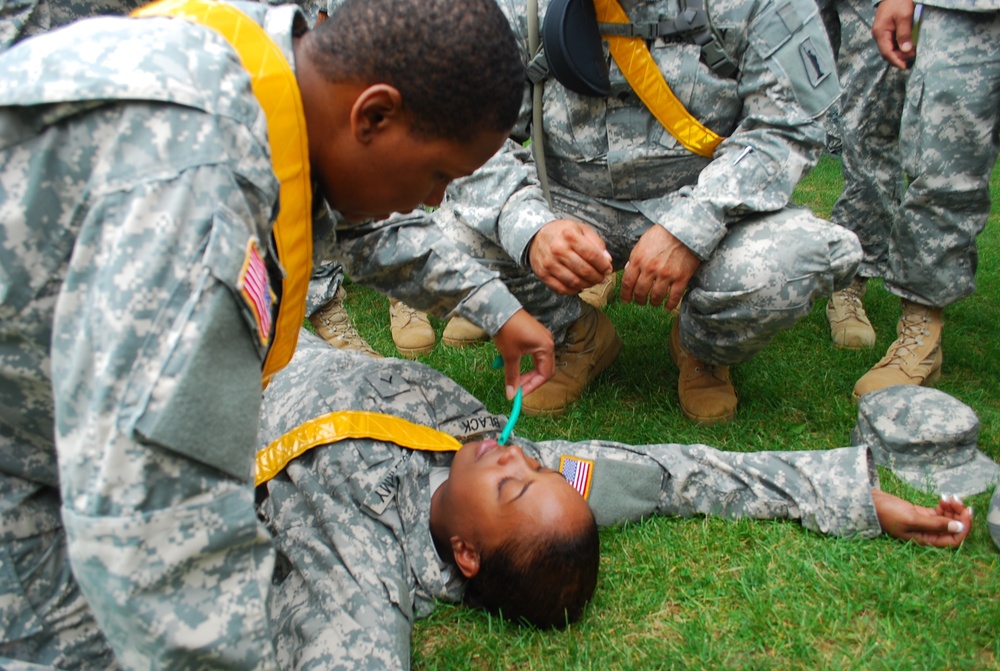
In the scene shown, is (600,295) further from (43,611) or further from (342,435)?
(43,611)

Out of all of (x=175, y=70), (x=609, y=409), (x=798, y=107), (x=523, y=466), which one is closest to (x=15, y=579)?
(x=175, y=70)

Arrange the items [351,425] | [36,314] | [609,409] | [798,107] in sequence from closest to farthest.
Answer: [36,314] < [351,425] < [798,107] < [609,409]

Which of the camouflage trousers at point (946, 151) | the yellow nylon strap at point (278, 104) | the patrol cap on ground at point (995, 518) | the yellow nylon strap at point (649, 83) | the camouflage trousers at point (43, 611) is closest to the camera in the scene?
the yellow nylon strap at point (278, 104)

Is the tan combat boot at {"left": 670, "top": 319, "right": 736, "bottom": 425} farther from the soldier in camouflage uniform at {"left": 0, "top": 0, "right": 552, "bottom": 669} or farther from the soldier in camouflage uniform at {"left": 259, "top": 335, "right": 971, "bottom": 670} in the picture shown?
the soldier in camouflage uniform at {"left": 0, "top": 0, "right": 552, "bottom": 669}

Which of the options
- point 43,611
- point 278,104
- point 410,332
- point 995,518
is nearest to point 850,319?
point 995,518

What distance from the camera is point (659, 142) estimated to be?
9.09 ft

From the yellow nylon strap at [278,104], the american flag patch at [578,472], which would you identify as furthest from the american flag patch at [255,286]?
the american flag patch at [578,472]

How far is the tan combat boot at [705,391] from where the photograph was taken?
2850 millimetres

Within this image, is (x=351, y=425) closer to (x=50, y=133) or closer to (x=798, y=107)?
(x=50, y=133)

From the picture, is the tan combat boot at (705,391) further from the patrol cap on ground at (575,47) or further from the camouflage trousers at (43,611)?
the camouflage trousers at (43,611)

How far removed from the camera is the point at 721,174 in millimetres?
2537

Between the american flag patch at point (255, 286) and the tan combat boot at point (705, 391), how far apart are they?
1993mm

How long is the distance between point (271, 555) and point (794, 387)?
2.35 m

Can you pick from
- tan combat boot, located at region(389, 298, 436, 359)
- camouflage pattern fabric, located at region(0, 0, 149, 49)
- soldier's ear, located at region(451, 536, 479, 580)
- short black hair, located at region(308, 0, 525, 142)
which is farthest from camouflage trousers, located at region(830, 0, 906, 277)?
camouflage pattern fabric, located at region(0, 0, 149, 49)
